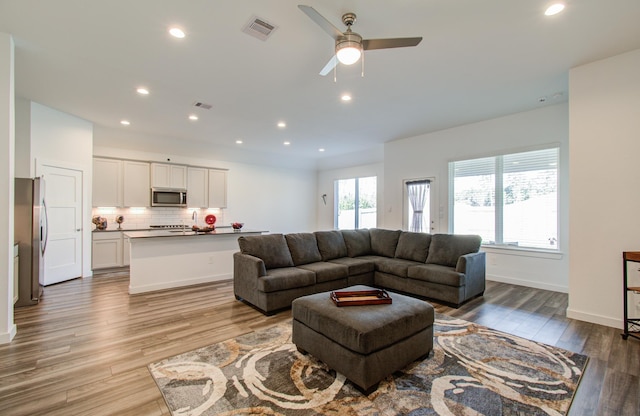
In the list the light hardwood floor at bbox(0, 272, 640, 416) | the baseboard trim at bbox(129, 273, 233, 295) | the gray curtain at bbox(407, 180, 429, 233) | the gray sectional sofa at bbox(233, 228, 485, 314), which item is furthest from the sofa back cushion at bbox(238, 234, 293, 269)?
the gray curtain at bbox(407, 180, 429, 233)

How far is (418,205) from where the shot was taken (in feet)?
20.9

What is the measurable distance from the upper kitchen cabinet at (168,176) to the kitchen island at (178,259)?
2028mm

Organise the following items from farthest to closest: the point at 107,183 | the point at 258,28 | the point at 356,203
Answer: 1. the point at 356,203
2. the point at 107,183
3. the point at 258,28

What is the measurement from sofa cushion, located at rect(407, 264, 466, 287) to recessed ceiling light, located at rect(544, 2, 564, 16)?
291 centimetres

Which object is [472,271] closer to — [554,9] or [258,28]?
[554,9]

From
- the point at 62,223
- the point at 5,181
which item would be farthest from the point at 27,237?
the point at 5,181

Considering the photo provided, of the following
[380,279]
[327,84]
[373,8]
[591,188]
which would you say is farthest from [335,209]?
[373,8]

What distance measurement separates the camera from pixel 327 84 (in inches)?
151

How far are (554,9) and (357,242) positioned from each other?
394 cm

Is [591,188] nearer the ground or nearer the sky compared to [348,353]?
nearer the sky

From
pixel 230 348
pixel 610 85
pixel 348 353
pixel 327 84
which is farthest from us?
pixel 327 84

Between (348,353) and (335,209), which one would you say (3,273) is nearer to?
(348,353)

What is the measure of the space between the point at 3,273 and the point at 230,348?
7.66 feet

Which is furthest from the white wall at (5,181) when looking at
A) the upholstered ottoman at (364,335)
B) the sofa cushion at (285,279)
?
the upholstered ottoman at (364,335)
